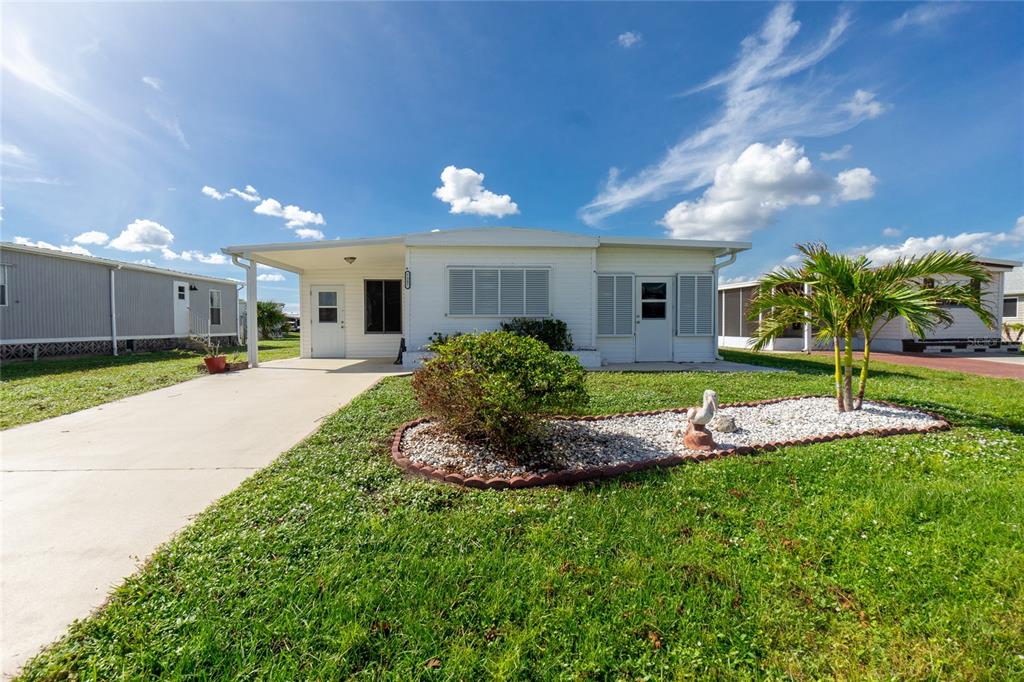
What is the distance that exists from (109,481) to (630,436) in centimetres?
456

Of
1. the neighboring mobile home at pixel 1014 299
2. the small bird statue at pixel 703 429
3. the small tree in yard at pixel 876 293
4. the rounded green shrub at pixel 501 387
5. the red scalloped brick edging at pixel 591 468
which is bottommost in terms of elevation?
the red scalloped brick edging at pixel 591 468

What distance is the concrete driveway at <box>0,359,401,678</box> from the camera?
1.86 meters

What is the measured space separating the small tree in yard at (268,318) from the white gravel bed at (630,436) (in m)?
21.9

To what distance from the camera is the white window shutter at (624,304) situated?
10180 millimetres

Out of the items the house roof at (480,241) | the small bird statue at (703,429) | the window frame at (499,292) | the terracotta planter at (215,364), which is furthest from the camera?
the window frame at (499,292)

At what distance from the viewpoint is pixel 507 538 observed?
7.25 feet

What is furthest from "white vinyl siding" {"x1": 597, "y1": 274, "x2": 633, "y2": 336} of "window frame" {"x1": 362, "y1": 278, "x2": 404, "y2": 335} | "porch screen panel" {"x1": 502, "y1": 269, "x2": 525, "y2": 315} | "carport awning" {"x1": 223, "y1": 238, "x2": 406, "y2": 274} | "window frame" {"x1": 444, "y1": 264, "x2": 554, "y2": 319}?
"window frame" {"x1": 362, "y1": 278, "x2": 404, "y2": 335}

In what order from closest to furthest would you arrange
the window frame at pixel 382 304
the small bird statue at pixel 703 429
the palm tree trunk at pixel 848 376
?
the small bird statue at pixel 703 429 → the palm tree trunk at pixel 848 376 → the window frame at pixel 382 304

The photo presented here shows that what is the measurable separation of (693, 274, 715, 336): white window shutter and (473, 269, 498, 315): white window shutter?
538 cm

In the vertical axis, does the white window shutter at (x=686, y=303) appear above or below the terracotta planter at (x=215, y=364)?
above

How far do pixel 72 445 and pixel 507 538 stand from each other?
4.71 m

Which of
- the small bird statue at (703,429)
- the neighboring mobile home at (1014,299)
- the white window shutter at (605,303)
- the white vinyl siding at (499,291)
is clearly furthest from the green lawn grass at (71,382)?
the neighboring mobile home at (1014,299)

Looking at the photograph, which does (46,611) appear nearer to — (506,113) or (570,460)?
(570,460)

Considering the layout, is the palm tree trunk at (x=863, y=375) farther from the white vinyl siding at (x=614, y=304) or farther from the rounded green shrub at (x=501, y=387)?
the white vinyl siding at (x=614, y=304)
